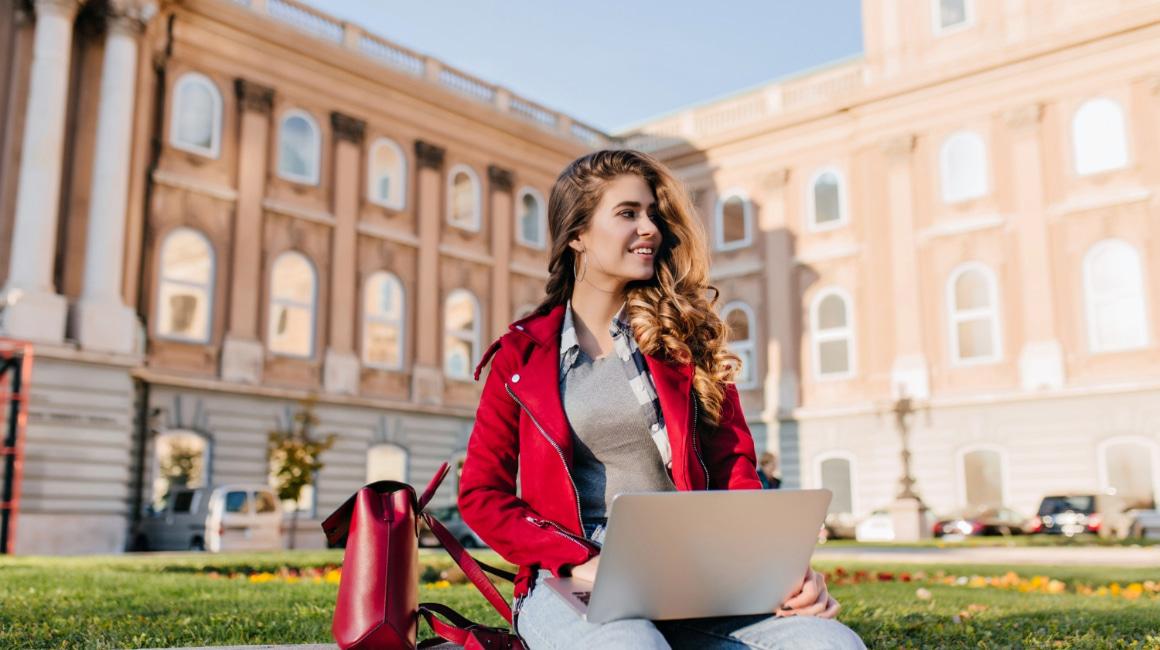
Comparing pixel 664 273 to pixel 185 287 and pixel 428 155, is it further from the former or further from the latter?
pixel 428 155

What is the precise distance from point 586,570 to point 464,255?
25.9 metres

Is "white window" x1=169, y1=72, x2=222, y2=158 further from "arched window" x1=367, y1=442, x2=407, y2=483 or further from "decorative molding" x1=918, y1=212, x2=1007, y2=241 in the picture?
"decorative molding" x1=918, y1=212, x2=1007, y2=241

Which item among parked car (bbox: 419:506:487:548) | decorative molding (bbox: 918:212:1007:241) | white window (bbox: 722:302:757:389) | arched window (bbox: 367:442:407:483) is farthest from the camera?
white window (bbox: 722:302:757:389)

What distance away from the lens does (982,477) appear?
2580 centimetres

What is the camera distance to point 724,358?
9.84ft

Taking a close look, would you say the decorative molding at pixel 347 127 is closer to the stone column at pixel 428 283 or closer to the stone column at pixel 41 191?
the stone column at pixel 428 283

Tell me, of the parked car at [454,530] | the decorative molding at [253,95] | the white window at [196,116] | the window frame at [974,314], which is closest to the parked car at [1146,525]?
the window frame at [974,314]

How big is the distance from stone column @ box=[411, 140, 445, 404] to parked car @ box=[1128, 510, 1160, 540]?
16308mm

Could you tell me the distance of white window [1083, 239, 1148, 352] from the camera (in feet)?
78.9

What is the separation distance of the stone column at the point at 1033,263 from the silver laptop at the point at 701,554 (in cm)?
2459

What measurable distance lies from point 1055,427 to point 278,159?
1929cm

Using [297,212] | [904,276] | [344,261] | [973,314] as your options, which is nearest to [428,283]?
[344,261]

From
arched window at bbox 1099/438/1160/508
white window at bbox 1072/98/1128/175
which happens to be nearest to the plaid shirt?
arched window at bbox 1099/438/1160/508

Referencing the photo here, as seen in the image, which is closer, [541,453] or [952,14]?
[541,453]
